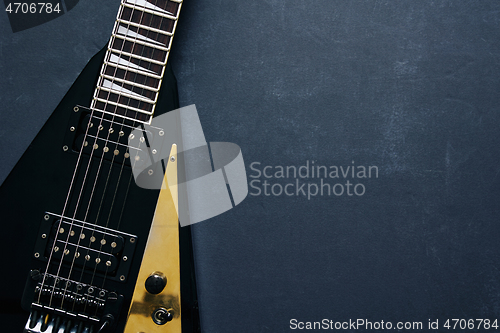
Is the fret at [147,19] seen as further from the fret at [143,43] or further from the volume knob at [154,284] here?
the volume knob at [154,284]

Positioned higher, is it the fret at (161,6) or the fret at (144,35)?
the fret at (161,6)

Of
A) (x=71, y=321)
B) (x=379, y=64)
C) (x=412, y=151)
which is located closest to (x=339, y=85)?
(x=379, y=64)

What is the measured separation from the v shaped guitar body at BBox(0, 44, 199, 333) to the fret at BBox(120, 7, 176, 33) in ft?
0.29

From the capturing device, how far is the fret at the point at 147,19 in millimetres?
875

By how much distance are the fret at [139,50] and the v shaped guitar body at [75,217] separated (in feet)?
0.10

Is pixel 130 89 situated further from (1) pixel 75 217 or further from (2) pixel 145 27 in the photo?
(1) pixel 75 217

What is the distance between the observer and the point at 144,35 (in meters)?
0.88

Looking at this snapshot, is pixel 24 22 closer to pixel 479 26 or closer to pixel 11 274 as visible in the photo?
pixel 11 274

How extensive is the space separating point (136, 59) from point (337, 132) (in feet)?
1.84

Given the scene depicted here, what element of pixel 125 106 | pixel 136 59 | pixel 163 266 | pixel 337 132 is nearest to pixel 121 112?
pixel 125 106

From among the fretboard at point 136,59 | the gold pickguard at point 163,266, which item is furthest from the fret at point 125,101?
the gold pickguard at point 163,266

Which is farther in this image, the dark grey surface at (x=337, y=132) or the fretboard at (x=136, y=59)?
the dark grey surface at (x=337, y=132)

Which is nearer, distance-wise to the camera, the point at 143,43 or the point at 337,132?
the point at 143,43

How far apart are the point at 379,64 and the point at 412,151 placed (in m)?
0.26
